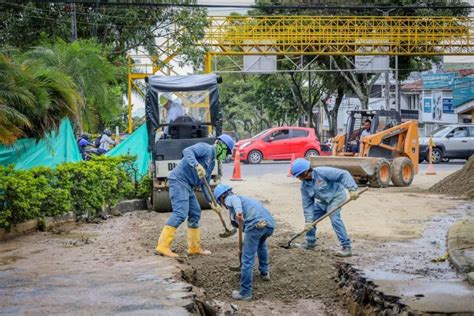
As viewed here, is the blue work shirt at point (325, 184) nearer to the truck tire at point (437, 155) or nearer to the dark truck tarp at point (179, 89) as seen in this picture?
the dark truck tarp at point (179, 89)

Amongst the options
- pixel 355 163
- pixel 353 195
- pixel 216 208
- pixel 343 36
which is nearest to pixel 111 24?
pixel 343 36

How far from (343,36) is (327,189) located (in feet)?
74.9

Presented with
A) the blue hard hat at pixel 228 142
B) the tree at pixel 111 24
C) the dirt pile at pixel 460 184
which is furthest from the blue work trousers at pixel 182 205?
the tree at pixel 111 24

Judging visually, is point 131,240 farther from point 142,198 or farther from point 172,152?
point 142,198

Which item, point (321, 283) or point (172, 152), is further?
point (172, 152)

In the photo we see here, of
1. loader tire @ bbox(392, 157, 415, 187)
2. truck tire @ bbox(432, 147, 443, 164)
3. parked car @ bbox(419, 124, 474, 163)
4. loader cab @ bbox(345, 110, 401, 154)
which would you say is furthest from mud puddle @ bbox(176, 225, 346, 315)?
truck tire @ bbox(432, 147, 443, 164)

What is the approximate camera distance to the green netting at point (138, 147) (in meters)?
17.0

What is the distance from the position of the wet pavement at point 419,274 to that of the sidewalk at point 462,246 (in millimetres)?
101

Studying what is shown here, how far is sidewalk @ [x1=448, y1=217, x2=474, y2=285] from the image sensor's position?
27.7 ft

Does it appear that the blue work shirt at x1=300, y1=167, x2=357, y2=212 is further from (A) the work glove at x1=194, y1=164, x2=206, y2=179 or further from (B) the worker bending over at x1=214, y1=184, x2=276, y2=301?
(B) the worker bending over at x1=214, y1=184, x2=276, y2=301

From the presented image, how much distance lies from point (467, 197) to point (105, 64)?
10174mm

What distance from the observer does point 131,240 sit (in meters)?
11.0

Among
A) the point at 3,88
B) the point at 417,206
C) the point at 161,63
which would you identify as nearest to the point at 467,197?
the point at 417,206

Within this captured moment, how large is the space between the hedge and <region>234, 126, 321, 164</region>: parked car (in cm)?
1620
